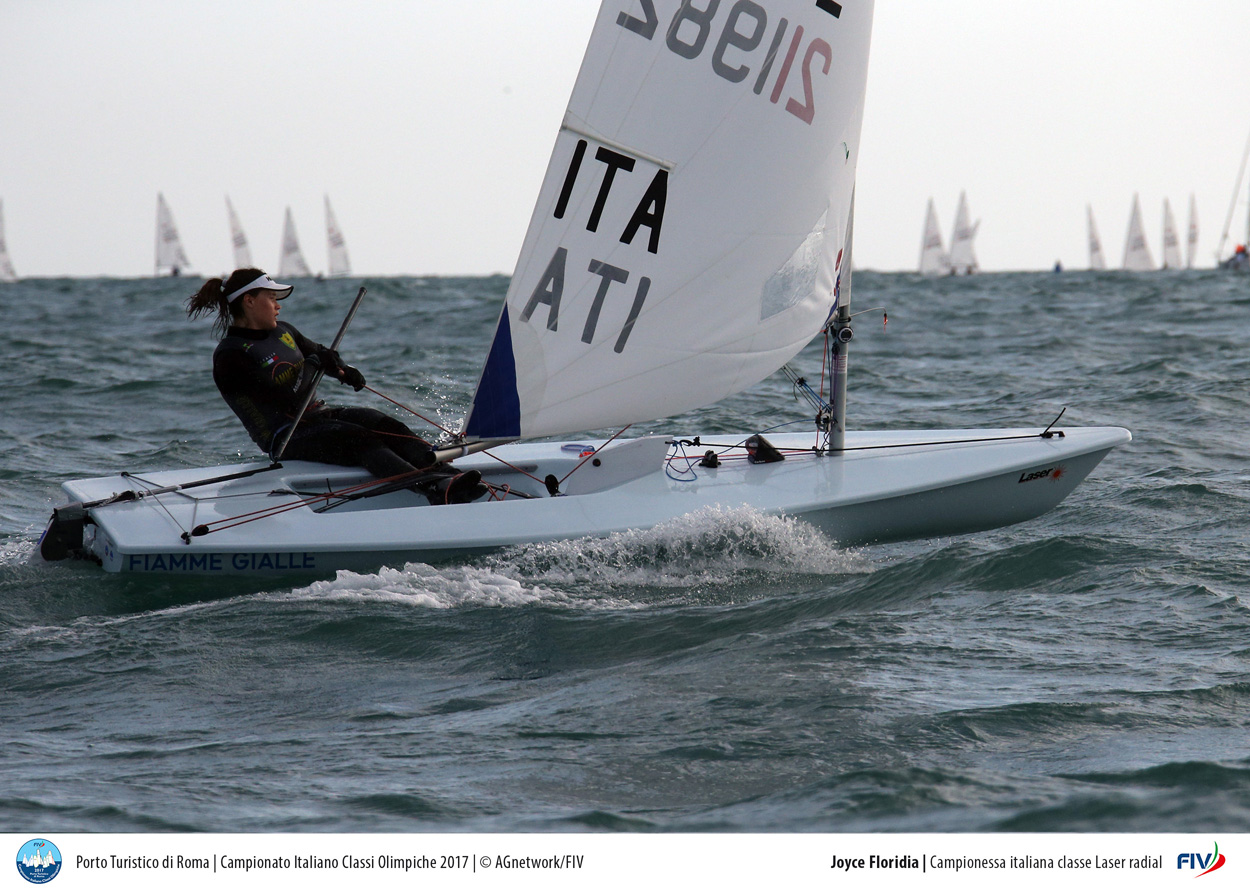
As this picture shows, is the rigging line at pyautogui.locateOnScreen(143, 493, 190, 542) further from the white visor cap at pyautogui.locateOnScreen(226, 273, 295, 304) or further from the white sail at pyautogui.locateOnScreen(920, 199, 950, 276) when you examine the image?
the white sail at pyautogui.locateOnScreen(920, 199, 950, 276)

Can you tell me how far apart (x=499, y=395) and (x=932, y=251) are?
50323 millimetres

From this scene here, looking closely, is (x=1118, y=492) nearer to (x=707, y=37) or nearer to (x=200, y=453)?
(x=707, y=37)

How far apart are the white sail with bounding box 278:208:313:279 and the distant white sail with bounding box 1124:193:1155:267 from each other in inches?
1425

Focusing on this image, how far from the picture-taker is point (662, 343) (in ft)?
16.6

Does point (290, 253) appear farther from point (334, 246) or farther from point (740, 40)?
point (740, 40)

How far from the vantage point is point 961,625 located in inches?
162

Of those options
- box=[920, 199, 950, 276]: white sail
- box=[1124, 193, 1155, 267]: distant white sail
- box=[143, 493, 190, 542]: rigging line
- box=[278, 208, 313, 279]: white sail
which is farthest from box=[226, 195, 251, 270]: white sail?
box=[143, 493, 190, 542]: rigging line

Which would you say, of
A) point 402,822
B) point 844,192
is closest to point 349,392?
point 844,192

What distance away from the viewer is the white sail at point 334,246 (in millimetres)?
50656

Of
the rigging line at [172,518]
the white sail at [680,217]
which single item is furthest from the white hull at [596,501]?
the white sail at [680,217]

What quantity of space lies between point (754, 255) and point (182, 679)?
280cm

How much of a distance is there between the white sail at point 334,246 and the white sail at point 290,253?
50.3 inches
